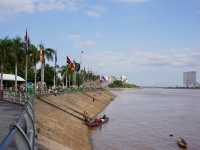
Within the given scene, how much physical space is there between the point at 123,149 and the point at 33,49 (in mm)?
55386

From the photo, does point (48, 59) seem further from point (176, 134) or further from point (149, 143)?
point (149, 143)

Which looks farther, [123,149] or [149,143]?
[149,143]

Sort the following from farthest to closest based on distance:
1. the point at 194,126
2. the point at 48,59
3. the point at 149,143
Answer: the point at 48,59 → the point at 194,126 → the point at 149,143

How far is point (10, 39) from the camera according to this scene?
77.2 m

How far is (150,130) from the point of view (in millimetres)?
51500

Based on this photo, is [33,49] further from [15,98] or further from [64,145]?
[64,145]

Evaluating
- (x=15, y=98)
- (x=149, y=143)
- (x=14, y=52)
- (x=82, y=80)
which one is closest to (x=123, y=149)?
(x=149, y=143)

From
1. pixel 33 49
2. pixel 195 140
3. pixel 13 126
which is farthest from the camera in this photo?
pixel 33 49

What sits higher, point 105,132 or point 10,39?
point 10,39

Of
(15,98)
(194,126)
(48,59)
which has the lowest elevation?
(194,126)

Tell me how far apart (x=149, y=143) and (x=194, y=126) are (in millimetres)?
20423

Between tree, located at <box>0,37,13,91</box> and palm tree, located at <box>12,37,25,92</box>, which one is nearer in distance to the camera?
palm tree, located at <box>12,37,25,92</box>

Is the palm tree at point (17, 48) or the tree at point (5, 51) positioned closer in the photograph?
the palm tree at point (17, 48)

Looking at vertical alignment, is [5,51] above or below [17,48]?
below
